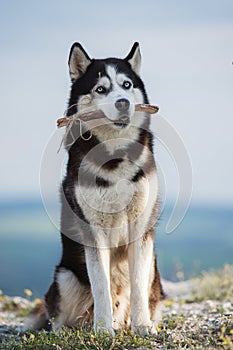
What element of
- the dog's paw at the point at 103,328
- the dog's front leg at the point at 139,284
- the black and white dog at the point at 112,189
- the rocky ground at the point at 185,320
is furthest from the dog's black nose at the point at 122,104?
the rocky ground at the point at 185,320

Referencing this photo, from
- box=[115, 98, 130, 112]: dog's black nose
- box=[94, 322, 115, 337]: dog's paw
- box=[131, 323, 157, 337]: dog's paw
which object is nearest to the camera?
box=[94, 322, 115, 337]: dog's paw

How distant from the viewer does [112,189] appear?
5.28 meters

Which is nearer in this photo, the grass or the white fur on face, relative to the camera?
the grass

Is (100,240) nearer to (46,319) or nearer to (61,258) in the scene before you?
(61,258)

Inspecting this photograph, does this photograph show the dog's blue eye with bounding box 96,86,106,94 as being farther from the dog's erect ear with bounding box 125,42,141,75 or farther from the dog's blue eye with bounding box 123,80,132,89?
the dog's erect ear with bounding box 125,42,141,75

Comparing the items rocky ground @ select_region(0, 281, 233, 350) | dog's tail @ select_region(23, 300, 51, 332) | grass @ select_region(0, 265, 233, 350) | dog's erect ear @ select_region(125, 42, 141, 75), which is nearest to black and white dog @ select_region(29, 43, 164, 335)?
dog's erect ear @ select_region(125, 42, 141, 75)

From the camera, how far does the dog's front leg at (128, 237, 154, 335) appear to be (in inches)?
209

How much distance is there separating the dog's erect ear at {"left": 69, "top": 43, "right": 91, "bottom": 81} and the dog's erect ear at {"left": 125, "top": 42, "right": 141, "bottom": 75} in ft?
1.34

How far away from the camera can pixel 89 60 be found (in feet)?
18.7

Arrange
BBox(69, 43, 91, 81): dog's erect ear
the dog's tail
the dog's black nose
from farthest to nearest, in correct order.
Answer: the dog's tail → BBox(69, 43, 91, 81): dog's erect ear → the dog's black nose

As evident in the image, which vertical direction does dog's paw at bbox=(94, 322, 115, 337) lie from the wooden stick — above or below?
below

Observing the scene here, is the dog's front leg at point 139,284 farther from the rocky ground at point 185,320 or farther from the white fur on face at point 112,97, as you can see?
the white fur on face at point 112,97

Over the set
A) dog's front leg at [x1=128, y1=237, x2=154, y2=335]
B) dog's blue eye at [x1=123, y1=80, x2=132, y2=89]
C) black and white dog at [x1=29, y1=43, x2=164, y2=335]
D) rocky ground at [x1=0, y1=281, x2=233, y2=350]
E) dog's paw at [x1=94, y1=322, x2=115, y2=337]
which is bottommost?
rocky ground at [x1=0, y1=281, x2=233, y2=350]

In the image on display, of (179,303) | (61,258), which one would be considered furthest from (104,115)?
(179,303)
